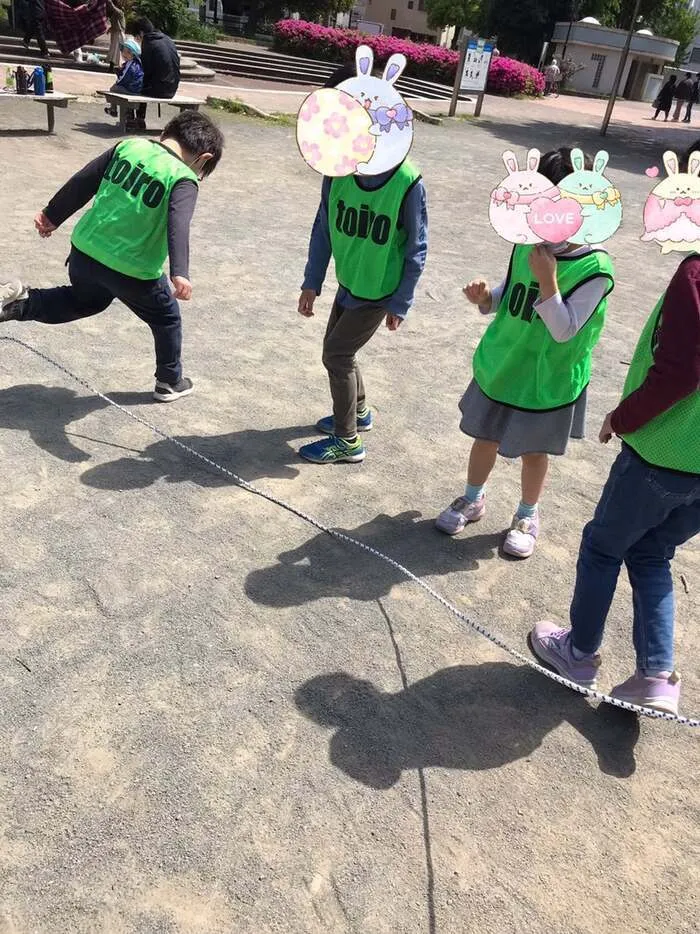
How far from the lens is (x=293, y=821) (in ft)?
6.77

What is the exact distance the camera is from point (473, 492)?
339cm

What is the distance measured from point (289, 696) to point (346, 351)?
1.69 meters

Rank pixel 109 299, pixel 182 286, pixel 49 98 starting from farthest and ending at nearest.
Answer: pixel 49 98, pixel 109 299, pixel 182 286

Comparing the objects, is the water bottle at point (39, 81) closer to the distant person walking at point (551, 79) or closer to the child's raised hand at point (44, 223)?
the child's raised hand at point (44, 223)

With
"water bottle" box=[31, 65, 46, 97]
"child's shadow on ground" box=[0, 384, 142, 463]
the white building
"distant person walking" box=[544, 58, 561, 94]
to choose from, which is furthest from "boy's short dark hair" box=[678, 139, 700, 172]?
the white building

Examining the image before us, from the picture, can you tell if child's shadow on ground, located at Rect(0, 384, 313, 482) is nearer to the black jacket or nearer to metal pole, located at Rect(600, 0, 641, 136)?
the black jacket

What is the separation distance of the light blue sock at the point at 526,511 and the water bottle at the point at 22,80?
31.6 ft

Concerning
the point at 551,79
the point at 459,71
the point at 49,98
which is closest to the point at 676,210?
the point at 49,98

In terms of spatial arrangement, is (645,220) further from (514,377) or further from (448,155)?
(448,155)

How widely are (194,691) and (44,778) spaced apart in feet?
1.61

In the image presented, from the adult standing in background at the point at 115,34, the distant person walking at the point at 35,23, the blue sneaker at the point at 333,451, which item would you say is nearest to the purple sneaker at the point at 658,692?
the blue sneaker at the point at 333,451

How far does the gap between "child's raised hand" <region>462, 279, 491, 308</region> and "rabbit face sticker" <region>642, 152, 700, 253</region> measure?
29.0 inches

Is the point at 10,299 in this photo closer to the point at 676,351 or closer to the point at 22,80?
the point at 676,351

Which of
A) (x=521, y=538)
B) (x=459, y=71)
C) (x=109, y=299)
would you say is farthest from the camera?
(x=459, y=71)
